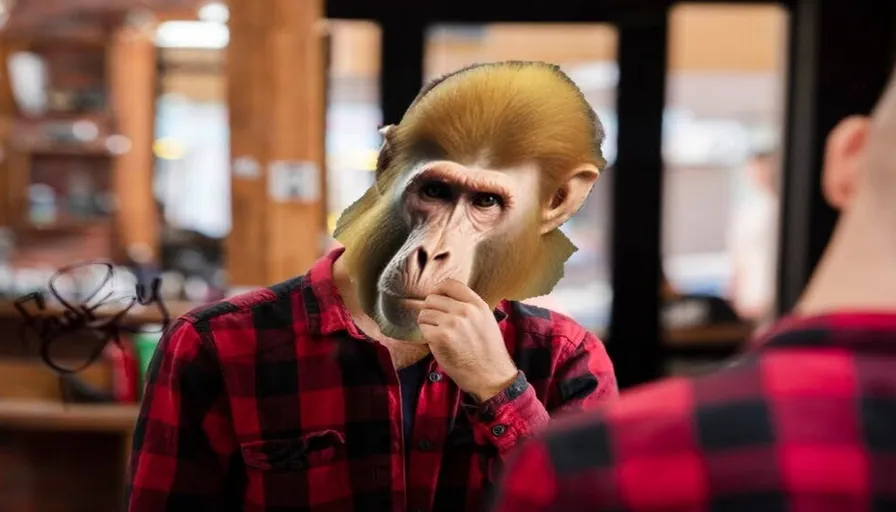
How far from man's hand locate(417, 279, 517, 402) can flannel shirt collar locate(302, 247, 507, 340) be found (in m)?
0.05

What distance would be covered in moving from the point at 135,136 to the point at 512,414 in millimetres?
4486

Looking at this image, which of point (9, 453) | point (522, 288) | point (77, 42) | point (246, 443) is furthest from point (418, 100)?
point (77, 42)

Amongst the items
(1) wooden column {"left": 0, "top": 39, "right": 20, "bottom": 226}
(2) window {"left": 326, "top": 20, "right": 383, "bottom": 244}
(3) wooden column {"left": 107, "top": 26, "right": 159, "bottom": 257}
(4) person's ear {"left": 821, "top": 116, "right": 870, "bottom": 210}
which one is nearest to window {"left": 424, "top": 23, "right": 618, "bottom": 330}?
(2) window {"left": 326, "top": 20, "right": 383, "bottom": 244}

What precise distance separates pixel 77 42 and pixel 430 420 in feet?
12.9

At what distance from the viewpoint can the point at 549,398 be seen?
2.84 ft

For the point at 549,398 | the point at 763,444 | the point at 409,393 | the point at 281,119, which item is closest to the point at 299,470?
A: the point at 409,393

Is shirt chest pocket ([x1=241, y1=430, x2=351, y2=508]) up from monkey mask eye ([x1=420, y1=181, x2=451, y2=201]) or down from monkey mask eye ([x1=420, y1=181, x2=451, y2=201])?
down

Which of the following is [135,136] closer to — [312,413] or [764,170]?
[764,170]

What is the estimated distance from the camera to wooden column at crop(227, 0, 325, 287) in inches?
63.2

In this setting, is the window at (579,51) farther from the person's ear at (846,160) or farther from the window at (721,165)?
the person's ear at (846,160)

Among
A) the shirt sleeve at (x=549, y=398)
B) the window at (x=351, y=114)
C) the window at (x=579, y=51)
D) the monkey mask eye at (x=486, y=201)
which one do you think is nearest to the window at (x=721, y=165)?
the window at (x=579, y=51)

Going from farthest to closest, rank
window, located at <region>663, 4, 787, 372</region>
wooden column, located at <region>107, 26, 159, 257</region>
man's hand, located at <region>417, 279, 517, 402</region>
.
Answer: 1. wooden column, located at <region>107, 26, 159, 257</region>
2. window, located at <region>663, 4, 787, 372</region>
3. man's hand, located at <region>417, 279, 517, 402</region>

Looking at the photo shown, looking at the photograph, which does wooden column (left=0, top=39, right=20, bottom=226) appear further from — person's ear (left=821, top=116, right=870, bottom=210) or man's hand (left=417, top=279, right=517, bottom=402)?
person's ear (left=821, top=116, right=870, bottom=210)

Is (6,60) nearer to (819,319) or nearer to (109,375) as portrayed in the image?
(109,375)
